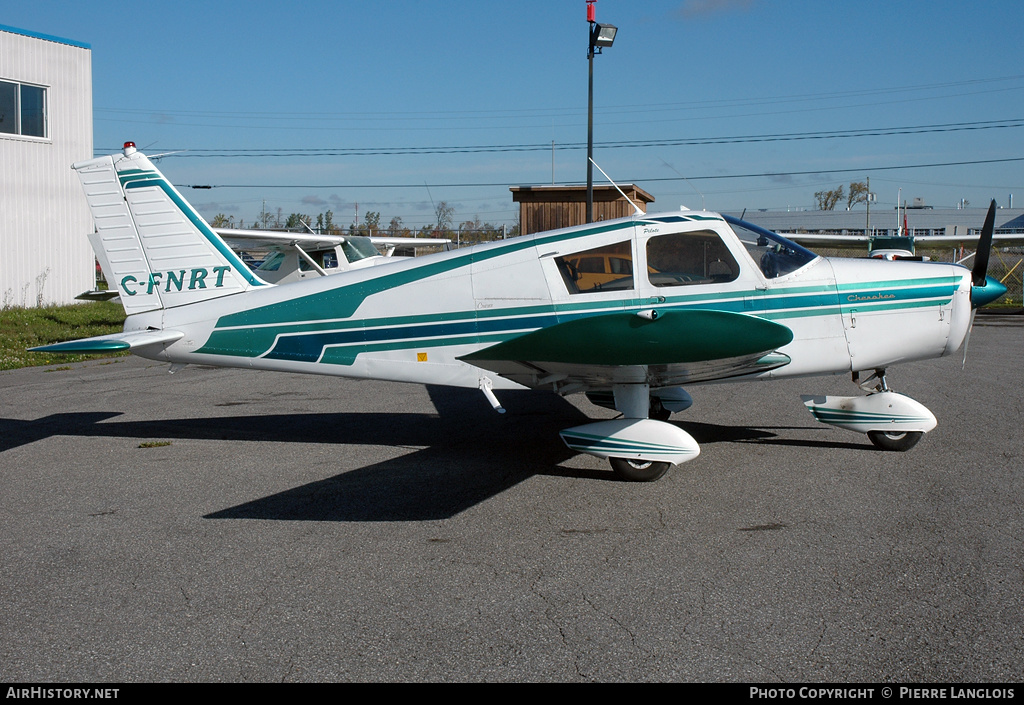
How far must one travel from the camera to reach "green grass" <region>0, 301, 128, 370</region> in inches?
586

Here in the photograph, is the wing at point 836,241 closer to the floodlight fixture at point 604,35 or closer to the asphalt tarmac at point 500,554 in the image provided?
the floodlight fixture at point 604,35

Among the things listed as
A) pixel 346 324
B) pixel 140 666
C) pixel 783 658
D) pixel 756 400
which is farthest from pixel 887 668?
pixel 756 400

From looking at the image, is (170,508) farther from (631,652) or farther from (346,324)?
(631,652)

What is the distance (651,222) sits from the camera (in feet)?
21.1

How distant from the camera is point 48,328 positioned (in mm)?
18297

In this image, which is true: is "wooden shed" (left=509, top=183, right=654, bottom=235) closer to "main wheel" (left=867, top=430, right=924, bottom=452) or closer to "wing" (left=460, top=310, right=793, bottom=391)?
"main wheel" (left=867, top=430, right=924, bottom=452)

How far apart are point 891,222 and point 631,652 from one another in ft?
271

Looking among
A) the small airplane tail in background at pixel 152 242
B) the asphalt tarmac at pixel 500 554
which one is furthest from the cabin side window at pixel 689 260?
the small airplane tail in background at pixel 152 242

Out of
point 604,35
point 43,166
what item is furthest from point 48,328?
point 604,35

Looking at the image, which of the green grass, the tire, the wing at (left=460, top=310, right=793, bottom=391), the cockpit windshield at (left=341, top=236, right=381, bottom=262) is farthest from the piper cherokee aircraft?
the cockpit windshield at (left=341, top=236, right=381, bottom=262)

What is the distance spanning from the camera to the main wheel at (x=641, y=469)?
6141mm

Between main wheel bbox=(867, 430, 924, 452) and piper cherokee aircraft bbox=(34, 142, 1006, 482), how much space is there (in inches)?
0.4

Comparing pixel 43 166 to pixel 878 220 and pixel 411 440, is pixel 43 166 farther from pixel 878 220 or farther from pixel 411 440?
pixel 878 220

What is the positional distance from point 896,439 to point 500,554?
4.07 m
